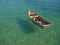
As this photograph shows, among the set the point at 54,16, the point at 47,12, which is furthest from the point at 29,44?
the point at 47,12

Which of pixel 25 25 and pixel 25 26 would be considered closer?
pixel 25 26

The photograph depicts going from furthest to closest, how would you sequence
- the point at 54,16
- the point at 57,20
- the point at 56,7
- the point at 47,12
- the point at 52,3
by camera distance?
1. the point at 52,3
2. the point at 56,7
3. the point at 47,12
4. the point at 54,16
5. the point at 57,20

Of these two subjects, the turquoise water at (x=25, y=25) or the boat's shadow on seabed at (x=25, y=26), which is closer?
the turquoise water at (x=25, y=25)

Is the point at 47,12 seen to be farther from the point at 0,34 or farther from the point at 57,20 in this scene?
the point at 0,34

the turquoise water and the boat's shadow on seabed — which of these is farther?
the boat's shadow on seabed
